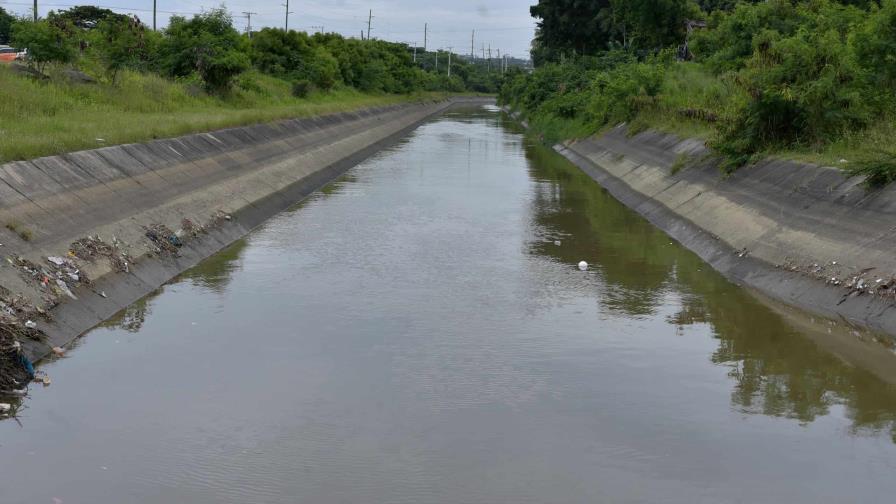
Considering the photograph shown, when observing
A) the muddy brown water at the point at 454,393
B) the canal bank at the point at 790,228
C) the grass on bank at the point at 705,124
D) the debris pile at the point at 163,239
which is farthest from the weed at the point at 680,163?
the debris pile at the point at 163,239

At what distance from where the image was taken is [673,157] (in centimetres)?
2870

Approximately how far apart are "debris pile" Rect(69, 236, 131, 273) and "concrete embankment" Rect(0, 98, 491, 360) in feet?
0.08

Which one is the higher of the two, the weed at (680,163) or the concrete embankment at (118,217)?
the weed at (680,163)

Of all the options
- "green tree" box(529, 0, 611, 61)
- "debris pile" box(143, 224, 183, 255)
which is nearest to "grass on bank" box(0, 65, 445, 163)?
"debris pile" box(143, 224, 183, 255)

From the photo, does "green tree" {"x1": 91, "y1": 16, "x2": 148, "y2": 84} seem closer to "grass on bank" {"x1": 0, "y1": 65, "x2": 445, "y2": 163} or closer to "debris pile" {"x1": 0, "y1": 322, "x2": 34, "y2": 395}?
"grass on bank" {"x1": 0, "y1": 65, "x2": 445, "y2": 163}

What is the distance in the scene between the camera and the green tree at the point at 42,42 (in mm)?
29516

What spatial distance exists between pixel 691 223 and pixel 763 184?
2.16 metres

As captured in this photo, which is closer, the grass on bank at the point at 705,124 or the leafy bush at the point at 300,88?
the grass on bank at the point at 705,124

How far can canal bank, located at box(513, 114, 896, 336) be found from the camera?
13.8 meters

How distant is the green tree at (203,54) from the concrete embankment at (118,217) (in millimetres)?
12850

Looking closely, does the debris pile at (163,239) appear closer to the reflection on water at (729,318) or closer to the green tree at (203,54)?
the reflection on water at (729,318)

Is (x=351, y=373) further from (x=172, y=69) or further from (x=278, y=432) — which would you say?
(x=172, y=69)

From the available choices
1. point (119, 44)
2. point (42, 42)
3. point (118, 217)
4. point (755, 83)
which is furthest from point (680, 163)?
point (119, 44)

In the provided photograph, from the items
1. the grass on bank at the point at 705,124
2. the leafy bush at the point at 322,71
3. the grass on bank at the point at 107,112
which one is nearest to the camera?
the grass on bank at the point at 705,124
